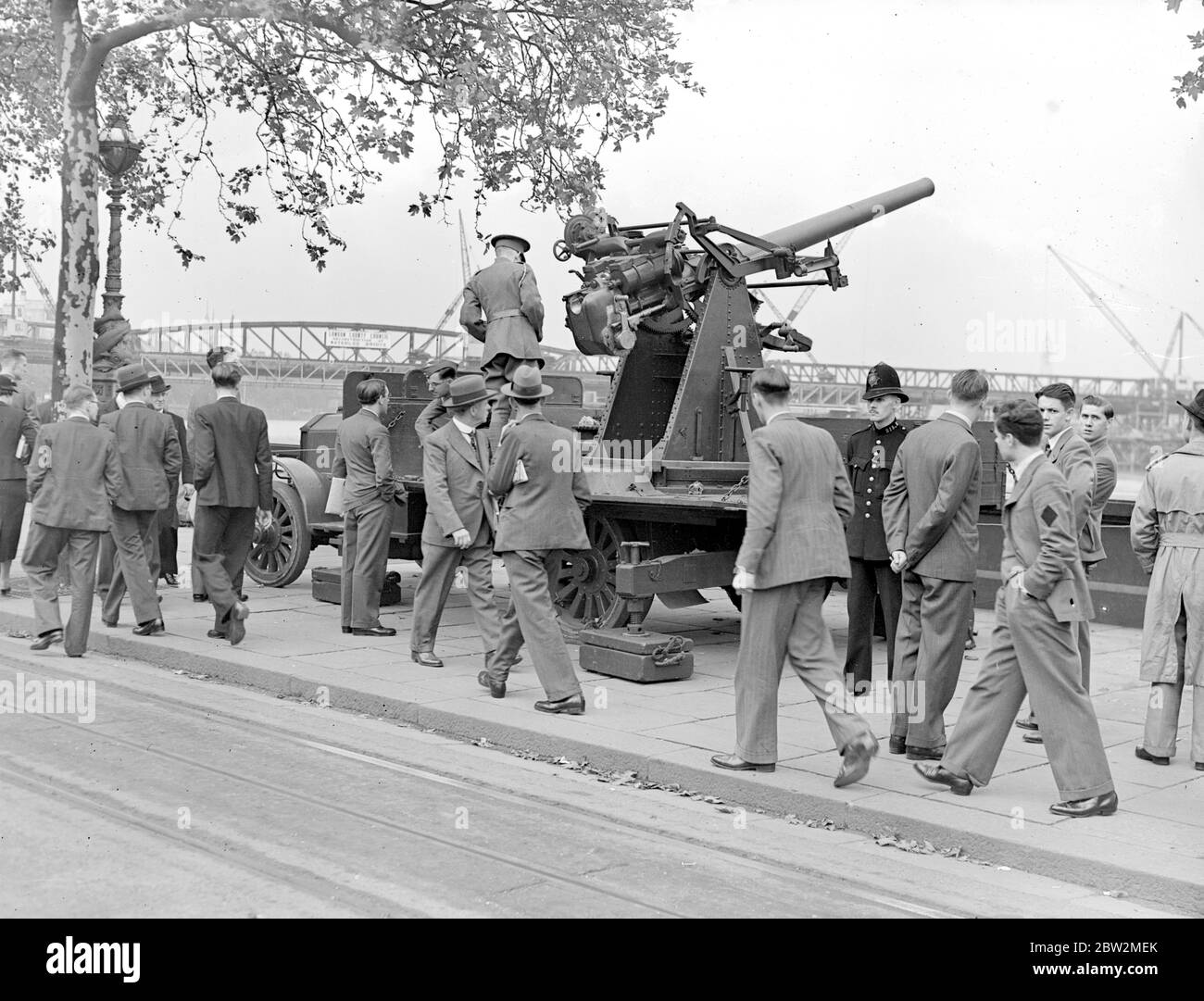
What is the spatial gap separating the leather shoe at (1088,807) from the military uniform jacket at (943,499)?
4.23ft

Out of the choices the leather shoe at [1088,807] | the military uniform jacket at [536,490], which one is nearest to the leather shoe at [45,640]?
the military uniform jacket at [536,490]

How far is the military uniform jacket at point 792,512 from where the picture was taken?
22.0 feet

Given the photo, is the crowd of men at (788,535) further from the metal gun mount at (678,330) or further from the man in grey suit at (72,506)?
the metal gun mount at (678,330)

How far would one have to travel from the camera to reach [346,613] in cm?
1108

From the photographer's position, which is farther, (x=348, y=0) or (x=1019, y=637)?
(x=348, y=0)

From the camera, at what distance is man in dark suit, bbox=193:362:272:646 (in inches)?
410

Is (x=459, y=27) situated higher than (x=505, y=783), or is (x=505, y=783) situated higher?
(x=459, y=27)

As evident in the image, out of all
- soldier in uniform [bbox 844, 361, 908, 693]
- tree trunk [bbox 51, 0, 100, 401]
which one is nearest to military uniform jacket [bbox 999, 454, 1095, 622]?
soldier in uniform [bbox 844, 361, 908, 693]

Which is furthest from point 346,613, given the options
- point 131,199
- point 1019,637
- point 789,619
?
point 131,199

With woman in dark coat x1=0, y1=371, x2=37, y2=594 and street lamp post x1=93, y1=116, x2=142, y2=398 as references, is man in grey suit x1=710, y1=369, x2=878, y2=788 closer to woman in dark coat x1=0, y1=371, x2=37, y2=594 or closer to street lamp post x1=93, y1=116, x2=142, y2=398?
woman in dark coat x1=0, y1=371, x2=37, y2=594

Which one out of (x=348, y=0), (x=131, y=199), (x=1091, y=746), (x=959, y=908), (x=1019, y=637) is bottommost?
(x=959, y=908)

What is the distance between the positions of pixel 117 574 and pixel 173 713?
3113 millimetres

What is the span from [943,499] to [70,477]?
6346 mm
